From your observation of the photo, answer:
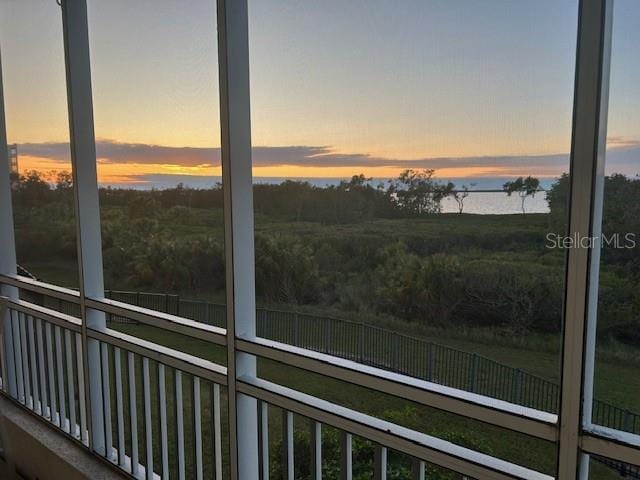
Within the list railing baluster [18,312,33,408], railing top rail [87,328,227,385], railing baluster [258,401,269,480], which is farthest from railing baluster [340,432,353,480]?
railing baluster [18,312,33,408]

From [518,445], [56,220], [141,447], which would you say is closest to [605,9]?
[518,445]

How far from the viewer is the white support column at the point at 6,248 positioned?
3285mm

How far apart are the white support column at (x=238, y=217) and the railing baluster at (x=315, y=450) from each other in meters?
0.29

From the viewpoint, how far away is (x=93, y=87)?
254 cm

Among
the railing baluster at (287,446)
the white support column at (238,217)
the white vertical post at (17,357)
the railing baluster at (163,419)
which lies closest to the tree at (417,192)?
the white support column at (238,217)

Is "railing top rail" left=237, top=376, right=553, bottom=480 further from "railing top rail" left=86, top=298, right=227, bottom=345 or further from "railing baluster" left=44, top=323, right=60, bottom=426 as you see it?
"railing baluster" left=44, top=323, right=60, bottom=426

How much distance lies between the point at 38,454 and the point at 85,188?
157 cm

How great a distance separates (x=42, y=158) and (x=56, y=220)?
396mm

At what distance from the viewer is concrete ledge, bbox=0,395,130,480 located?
2.57 m

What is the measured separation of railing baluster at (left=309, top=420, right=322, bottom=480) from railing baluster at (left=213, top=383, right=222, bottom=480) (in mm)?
496

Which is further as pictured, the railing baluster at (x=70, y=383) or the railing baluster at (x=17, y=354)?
the railing baluster at (x=17, y=354)

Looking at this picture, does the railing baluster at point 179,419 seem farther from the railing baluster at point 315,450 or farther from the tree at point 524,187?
the tree at point 524,187

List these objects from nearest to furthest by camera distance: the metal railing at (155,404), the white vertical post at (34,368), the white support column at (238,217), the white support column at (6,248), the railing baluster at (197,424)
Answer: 1. the metal railing at (155,404)
2. the white support column at (238,217)
3. the railing baluster at (197,424)
4. the white vertical post at (34,368)
5. the white support column at (6,248)

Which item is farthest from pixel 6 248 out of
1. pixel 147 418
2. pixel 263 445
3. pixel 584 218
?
pixel 584 218
